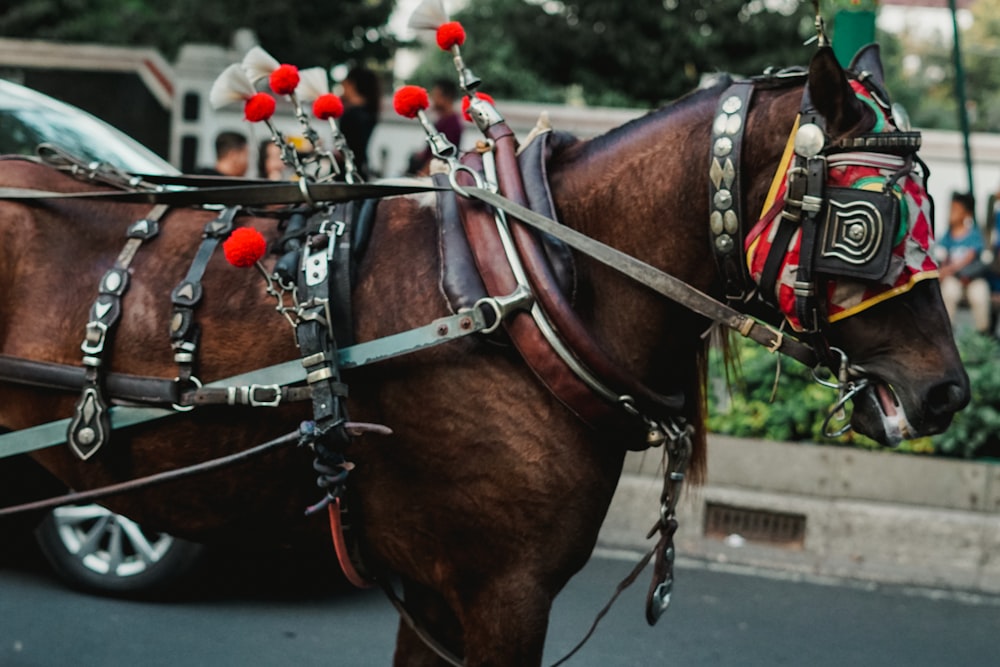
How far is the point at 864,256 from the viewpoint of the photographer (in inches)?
84.3

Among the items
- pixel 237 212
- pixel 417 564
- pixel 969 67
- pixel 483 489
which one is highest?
pixel 969 67

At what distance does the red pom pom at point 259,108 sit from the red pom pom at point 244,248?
0.41 m

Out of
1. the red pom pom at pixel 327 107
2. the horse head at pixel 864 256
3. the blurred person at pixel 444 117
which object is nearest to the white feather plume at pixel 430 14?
the red pom pom at pixel 327 107

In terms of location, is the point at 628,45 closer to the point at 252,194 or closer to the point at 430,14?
the point at 430,14

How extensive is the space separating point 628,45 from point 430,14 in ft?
48.3

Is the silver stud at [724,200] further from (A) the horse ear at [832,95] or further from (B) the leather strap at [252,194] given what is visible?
(B) the leather strap at [252,194]

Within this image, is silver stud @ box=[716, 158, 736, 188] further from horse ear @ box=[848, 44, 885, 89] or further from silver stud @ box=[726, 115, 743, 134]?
horse ear @ box=[848, 44, 885, 89]

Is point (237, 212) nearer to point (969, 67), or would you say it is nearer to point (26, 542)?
point (26, 542)

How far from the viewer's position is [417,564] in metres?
2.46

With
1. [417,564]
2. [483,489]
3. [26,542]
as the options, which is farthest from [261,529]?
[26,542]

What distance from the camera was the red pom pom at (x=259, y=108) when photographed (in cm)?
268

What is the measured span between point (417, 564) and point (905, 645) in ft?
8.93

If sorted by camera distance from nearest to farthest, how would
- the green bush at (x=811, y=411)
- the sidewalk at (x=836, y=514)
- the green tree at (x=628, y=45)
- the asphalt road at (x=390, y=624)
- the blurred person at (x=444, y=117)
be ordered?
the asphalt road at (x=390, y=624) < the sidewalk at (x=836, y=514) < the green bush at (x=811, y=411) < the blurred person at (x=444, y=117) < the green tree at (x=628, y=45)

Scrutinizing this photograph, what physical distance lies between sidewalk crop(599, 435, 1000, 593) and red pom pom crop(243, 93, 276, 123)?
2.93 m
